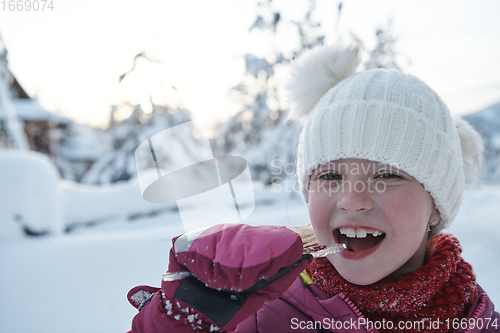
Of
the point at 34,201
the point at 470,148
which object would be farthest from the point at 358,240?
the point at 34,201

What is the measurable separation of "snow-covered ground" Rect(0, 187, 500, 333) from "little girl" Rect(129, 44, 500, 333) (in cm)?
45

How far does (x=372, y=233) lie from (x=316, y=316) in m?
0.37

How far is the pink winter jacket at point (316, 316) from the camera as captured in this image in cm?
105

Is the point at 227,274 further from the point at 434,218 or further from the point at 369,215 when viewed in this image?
the point at 434,218

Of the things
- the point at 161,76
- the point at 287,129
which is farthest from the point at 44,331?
the point at 287,129

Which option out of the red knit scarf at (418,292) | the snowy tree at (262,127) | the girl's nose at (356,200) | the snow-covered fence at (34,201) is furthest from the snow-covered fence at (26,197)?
the snowy tree at (262,127)

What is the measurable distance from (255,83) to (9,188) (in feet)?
15.8

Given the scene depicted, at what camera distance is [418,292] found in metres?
1.06

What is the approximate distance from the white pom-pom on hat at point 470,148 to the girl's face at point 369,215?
0.50m

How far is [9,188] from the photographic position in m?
2.56

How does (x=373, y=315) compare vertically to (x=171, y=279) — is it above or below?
below

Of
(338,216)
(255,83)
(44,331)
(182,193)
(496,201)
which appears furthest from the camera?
(255,83)

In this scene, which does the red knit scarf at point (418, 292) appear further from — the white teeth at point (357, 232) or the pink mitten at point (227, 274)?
the pink mitten at point (227, 274)

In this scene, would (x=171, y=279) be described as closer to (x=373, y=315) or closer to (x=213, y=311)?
(x=213, y=311)
